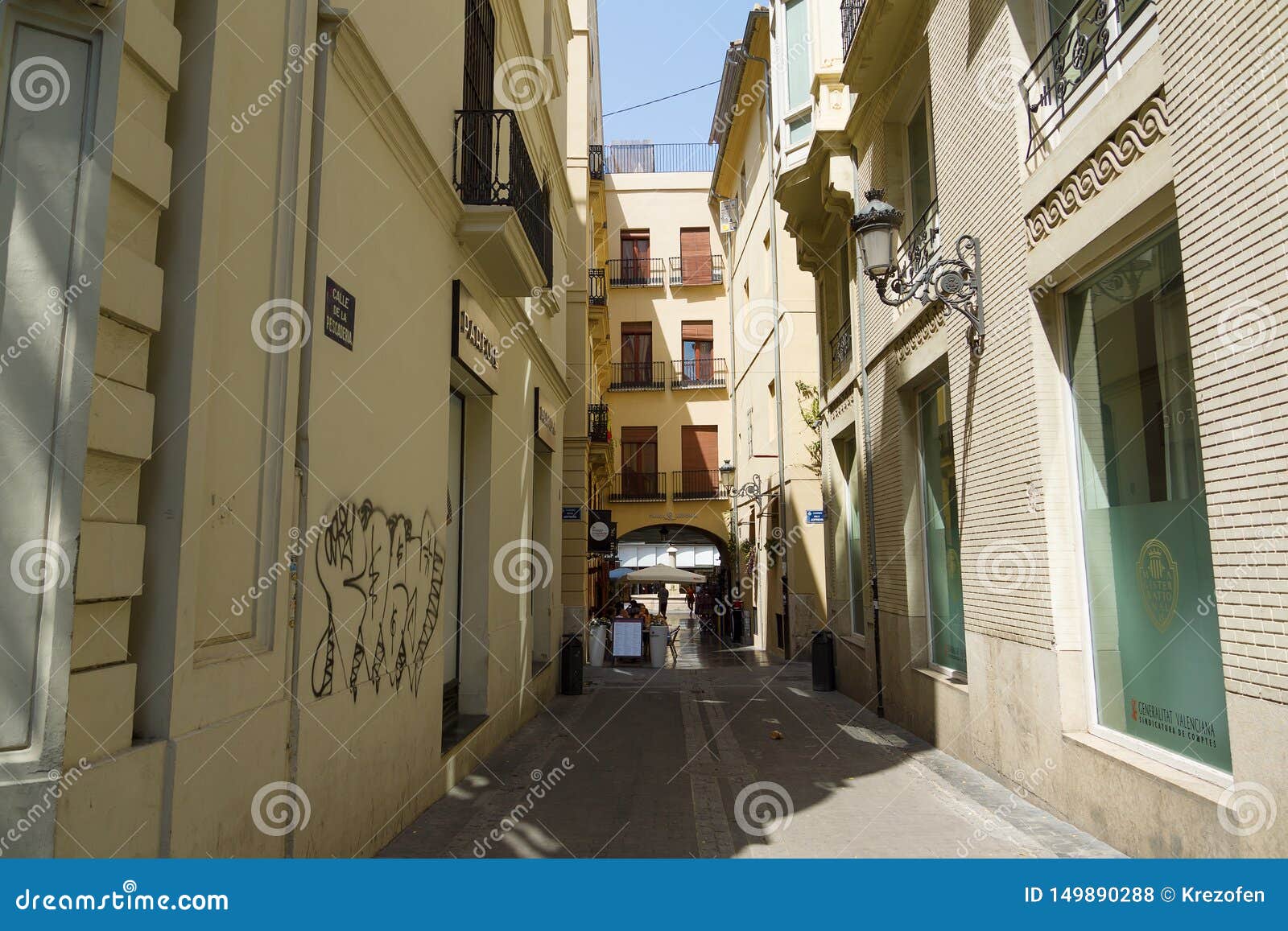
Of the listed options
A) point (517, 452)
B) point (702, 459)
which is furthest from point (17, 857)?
point (702, 459)

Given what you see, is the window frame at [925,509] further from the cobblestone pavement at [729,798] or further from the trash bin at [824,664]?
the trash bin at [824,664]

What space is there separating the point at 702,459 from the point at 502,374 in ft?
78.2

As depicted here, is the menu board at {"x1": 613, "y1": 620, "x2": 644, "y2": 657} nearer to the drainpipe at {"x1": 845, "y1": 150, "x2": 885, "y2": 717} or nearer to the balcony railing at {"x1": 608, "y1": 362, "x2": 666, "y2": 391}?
the drainpipe at {"x1": 845, "y1": 150, "x2": 885, "y2": 717}

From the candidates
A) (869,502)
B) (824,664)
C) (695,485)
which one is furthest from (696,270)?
(869,502)

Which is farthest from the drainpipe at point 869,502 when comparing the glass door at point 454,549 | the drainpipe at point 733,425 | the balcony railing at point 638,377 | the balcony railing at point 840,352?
the balcony railing at point 638,377

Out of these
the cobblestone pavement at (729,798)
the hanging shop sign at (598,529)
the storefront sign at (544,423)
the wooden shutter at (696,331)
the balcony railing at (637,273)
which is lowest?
the cobblestone pavement at (729,798)

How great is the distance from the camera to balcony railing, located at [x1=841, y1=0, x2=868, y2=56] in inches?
480

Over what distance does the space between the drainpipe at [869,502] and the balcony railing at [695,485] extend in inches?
829

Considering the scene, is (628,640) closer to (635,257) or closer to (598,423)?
(598,423)

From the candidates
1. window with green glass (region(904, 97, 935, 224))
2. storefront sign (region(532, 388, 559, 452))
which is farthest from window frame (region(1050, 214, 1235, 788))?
storefront sign (region(532, 388, 559, 452))

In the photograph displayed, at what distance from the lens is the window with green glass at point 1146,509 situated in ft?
17.4

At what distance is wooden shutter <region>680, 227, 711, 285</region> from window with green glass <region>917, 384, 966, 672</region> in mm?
25423

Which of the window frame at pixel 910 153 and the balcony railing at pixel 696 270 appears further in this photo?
the balcony railing at pixel 696 270

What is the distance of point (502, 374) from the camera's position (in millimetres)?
10906
